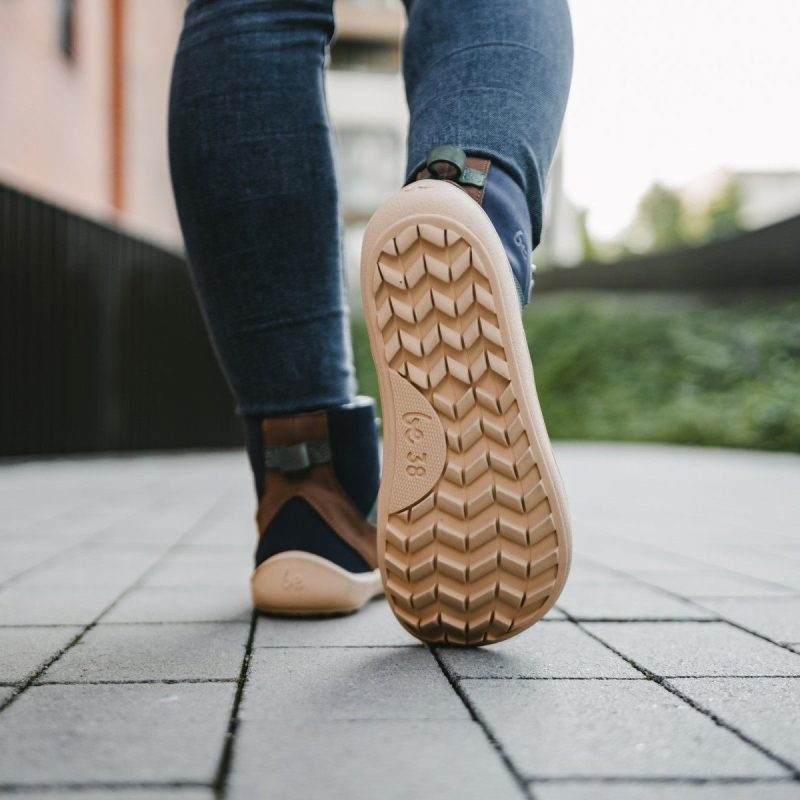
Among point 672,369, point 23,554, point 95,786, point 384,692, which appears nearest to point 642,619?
point 384,692

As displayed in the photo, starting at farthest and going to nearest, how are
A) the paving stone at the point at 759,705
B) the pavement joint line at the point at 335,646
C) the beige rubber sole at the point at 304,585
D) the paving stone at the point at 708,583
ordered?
the paving stone at the point at 708,583 < the beige rubber sole at the point at 304,585 < the pavement joint line at the point at 335,646 < the paving stone at the point at 759,705

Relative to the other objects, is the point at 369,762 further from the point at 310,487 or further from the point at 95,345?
the point at 95,345

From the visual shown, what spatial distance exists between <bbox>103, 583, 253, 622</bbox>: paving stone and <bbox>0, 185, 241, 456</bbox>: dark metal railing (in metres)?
3.44

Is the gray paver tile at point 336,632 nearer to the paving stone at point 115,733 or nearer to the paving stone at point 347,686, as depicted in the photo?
the paving stone at point 347,686

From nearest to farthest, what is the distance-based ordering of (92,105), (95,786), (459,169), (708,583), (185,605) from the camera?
(95,786) < (459,169) < (185,605) < (708,583) < (92,105)

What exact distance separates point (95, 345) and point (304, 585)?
4.63 m

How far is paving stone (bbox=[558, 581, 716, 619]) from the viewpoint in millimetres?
1365

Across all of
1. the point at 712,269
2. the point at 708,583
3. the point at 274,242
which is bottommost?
the point at 708,583

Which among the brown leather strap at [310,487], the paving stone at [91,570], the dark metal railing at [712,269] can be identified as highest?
the dark metal railing at [712,269]

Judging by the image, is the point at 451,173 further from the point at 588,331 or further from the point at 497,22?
the point at 588,331

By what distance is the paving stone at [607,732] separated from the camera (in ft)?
2.40

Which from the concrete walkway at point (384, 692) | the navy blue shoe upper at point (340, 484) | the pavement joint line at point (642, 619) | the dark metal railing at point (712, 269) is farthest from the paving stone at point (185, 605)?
the dark metal railing at point (712, 269)

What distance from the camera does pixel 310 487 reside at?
1266 millimetres

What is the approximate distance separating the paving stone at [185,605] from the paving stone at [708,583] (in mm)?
704
